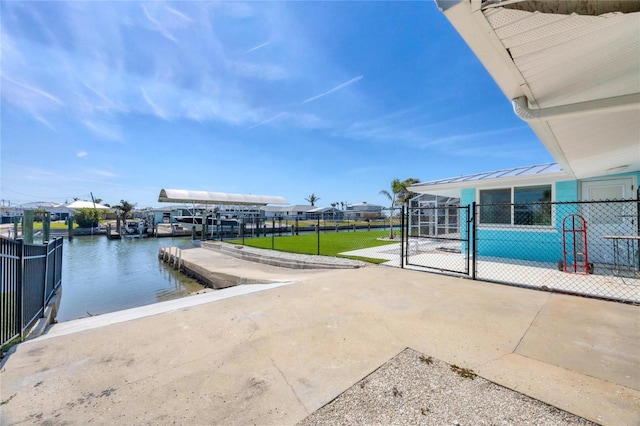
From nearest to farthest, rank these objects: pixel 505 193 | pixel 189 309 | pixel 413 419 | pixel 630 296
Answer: pixel 413 419
pixel 189 309
pixel 630 296
pixel 505 193

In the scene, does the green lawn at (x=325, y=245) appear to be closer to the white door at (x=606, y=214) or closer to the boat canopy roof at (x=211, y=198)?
the boat canopy roof at (x=211, y=198)

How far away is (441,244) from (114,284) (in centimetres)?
1439

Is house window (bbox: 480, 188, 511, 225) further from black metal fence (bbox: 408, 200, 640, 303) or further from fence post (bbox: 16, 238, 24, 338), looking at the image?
fence post (bbox: 16, 238, 24, 338)

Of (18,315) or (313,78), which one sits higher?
(313,78)

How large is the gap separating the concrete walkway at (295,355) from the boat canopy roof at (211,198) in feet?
50.5

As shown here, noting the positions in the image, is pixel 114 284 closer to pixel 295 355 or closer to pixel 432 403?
pixel 295 355

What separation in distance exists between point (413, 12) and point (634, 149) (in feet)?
17.3

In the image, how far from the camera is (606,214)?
7496mm

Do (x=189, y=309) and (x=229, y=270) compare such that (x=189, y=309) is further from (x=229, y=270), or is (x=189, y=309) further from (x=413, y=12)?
(x=413, y=12)

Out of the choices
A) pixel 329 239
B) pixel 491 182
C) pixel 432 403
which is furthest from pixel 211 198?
pixel 432 403

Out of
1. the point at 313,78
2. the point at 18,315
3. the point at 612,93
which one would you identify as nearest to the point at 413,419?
the point at 612,93

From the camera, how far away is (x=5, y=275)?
319 cm

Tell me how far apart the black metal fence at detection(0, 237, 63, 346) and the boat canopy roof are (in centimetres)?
1421

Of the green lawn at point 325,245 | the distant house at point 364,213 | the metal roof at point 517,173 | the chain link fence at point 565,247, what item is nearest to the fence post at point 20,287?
the green lawn at point 325,245
